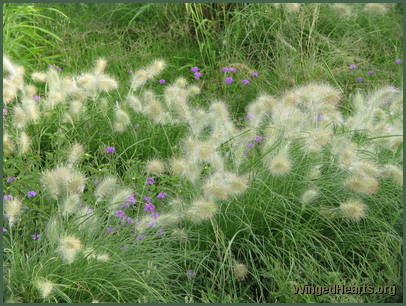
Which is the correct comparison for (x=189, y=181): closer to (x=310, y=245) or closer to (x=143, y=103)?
(x=310, y=245)

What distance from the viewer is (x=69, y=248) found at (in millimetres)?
2191

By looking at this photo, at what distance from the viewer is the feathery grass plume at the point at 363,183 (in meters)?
2.53

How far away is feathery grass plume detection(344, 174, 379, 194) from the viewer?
2.53 metres

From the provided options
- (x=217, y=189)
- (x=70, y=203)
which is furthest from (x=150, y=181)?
(x=217, y=189)

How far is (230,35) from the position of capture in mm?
5629

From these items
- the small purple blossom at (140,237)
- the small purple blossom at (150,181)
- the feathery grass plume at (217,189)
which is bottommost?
the small purple blossom at (150,181)

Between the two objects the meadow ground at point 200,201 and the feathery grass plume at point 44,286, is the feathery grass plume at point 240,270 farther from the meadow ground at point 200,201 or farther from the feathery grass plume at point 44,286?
the feathery grass plume at point 44,286

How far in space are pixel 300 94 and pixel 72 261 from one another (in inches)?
58.4

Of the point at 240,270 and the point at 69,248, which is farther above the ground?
the point at 69,248

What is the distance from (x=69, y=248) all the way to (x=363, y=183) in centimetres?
129

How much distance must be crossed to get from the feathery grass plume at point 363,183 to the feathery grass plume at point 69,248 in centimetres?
122

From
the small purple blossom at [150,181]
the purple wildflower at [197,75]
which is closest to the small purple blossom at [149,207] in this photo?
the small purple blossom at [150,181]

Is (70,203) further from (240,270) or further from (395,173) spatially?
(395,173)

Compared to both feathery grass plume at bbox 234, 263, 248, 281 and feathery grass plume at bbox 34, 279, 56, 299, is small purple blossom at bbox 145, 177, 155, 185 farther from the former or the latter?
feathery grass plume at bbox 34, 279, 56, 299
